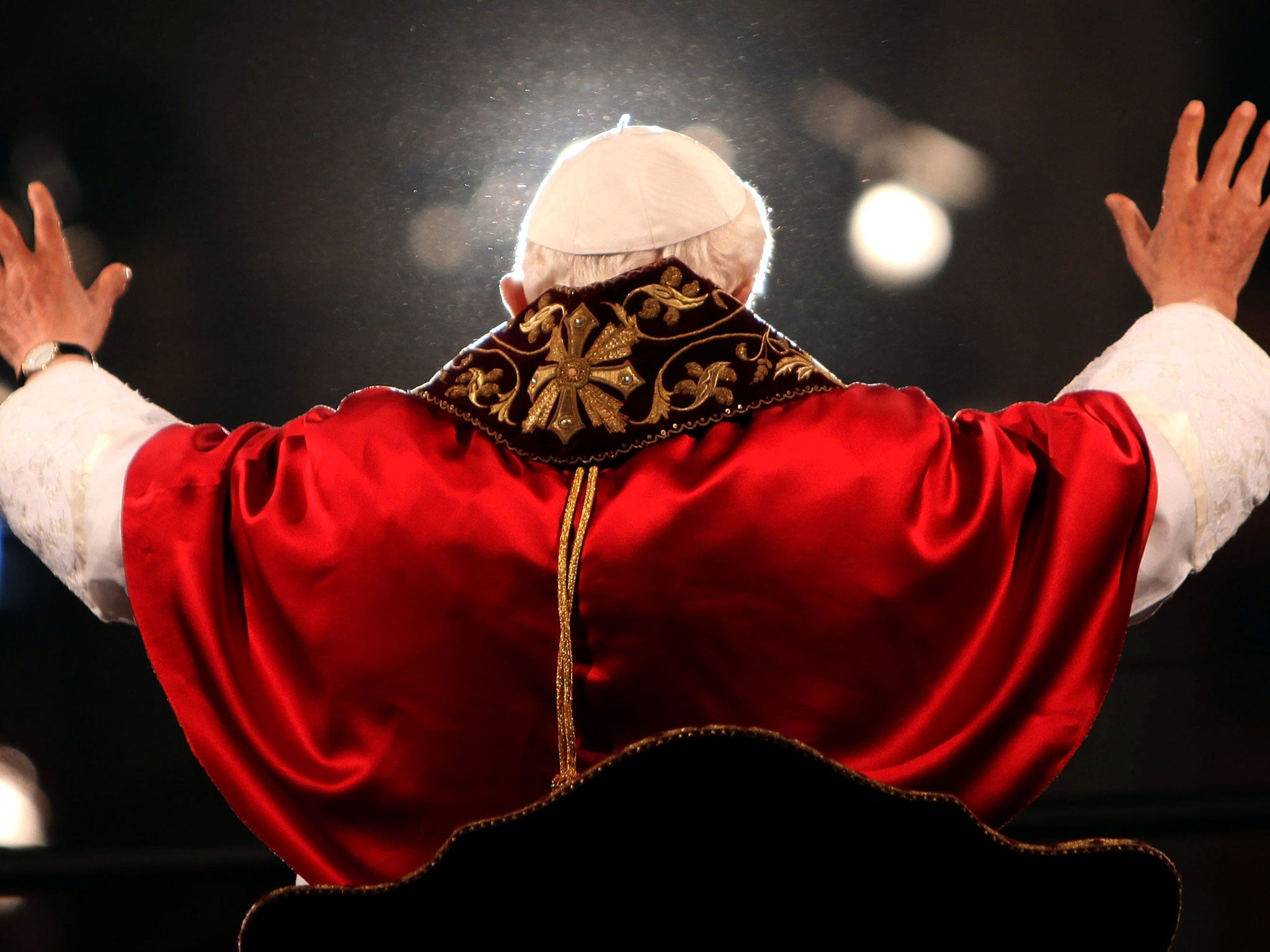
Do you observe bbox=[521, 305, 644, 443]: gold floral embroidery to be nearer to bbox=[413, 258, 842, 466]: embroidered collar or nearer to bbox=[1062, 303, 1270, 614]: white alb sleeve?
bbox=[413, 258, 842, 466]: embroidered collar

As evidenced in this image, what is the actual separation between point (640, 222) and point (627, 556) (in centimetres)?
35

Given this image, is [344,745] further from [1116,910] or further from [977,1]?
[977,1]

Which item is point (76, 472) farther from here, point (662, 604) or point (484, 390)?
point (662, 604)

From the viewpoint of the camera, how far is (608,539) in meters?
0.98

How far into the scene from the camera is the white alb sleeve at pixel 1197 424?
3.37 ft

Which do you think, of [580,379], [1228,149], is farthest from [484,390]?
[1228,149]

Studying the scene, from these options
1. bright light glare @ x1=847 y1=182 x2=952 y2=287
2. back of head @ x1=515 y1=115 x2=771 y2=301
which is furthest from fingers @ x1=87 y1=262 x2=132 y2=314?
bright light glare @ x1=847 y1=182 x2=952 y2=287

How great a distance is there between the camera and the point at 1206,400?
1063 millimetres

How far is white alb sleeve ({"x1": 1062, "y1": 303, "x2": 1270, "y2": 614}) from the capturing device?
40.4 inches

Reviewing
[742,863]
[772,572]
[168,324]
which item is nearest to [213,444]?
[772,572]

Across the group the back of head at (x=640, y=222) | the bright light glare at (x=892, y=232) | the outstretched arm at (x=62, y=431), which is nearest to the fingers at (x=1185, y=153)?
the back of head at (x=640, y=222)

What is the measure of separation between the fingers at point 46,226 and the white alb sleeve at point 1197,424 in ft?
3.35

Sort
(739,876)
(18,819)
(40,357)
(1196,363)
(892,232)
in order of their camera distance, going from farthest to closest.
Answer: (892,232), (18,819), (40,357), (1196,363), (739,876)

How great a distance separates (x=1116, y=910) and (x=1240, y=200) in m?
0.75
